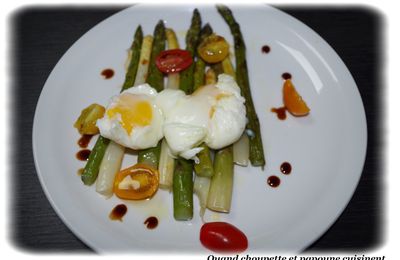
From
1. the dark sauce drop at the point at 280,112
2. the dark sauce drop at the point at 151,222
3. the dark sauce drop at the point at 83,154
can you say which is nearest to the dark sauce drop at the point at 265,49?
the dark sauce drop at the point at 280,112

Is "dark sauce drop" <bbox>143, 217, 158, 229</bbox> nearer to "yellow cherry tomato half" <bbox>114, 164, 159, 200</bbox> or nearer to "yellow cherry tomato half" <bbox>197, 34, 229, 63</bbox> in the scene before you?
"yellow cherry tomato half" <bbox>114, 164, 159, 200</bbox>

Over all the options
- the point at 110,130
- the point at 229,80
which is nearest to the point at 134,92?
the point at 110,130

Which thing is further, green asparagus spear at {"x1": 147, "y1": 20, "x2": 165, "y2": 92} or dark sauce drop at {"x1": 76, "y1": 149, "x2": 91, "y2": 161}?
green asparagus spear at {"x1": 147, "y1": 20, "x2": 165, "y2": 92}

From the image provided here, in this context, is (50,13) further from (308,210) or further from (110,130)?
(308,210)

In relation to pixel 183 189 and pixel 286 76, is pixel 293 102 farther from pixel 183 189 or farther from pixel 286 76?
pixel 183 189

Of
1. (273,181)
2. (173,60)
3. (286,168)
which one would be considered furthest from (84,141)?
(286,168)

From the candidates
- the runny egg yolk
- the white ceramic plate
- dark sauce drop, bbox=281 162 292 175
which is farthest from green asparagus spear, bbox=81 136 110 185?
dark sauce drop, bbox=281 162 292 175
